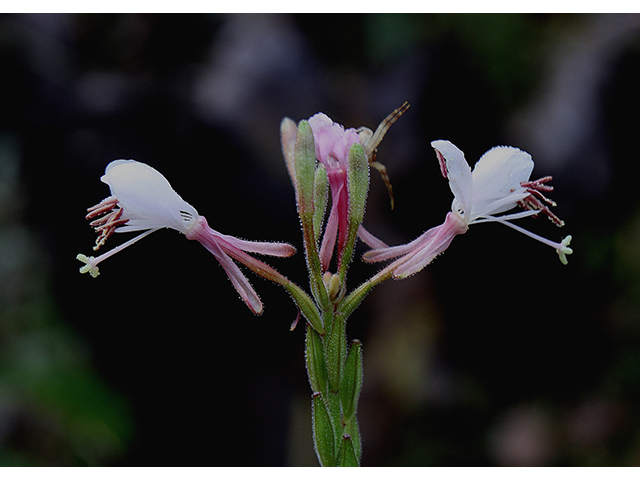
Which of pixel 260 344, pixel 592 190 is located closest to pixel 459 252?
pixel 592 190

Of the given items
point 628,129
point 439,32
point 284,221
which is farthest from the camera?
point 284,221

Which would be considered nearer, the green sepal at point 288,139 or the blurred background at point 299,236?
the green sepal at point 288,139

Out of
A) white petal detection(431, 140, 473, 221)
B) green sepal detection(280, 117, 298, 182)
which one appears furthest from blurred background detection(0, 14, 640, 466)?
white petal detection(431, 140, 473, 221)

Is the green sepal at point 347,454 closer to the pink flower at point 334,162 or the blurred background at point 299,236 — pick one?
the pink flower at point 334,162

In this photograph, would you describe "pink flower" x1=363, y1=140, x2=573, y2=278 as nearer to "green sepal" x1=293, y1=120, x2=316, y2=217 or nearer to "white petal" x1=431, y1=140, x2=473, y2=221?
"white petal" x1=431, y1=140, x2=473, y2=221

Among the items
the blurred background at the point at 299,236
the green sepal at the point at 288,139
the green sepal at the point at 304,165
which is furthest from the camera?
the blurred background at the point at 299,236

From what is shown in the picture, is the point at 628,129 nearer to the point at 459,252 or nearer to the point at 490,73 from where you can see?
the point at 490,73

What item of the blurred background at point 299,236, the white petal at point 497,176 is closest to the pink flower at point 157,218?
the white petal at point 497,176

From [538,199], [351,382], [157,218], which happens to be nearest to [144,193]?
[157,218]
